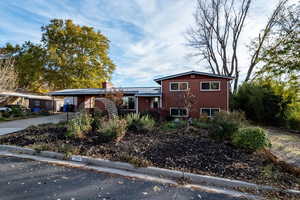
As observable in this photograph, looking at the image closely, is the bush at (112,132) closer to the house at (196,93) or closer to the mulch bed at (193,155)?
the mulch bed at (193,155)

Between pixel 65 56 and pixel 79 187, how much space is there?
850 inches

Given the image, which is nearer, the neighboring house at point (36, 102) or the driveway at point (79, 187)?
the driveway at point (79, 187)

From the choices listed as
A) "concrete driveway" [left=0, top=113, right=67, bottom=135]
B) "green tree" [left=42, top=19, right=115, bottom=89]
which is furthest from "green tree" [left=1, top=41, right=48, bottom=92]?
"concrete driveway" [left=0, top=113, right=67, bottom=135]

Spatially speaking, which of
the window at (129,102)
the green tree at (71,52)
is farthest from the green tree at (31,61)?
the window at (129,102)

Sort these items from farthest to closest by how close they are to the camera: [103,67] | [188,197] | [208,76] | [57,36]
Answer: [103,67] → [57,36] → [208,76] → [188,197]

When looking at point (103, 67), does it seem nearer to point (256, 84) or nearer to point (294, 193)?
point (256, 84)

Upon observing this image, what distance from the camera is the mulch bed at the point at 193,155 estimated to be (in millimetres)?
3533

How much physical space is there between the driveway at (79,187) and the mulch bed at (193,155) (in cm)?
88

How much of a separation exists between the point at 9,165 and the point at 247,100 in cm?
1701

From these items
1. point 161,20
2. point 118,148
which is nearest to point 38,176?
point 118,148

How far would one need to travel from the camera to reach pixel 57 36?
19938mm

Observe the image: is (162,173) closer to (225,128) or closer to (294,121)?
(225,128)

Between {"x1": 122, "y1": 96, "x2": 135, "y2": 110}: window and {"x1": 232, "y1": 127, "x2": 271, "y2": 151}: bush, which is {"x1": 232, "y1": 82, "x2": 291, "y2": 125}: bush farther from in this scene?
{"x1": 122, "y1": 96, "x2": 135, "y2": 110}: window

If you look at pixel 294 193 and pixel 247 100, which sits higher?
pixel 247 100
